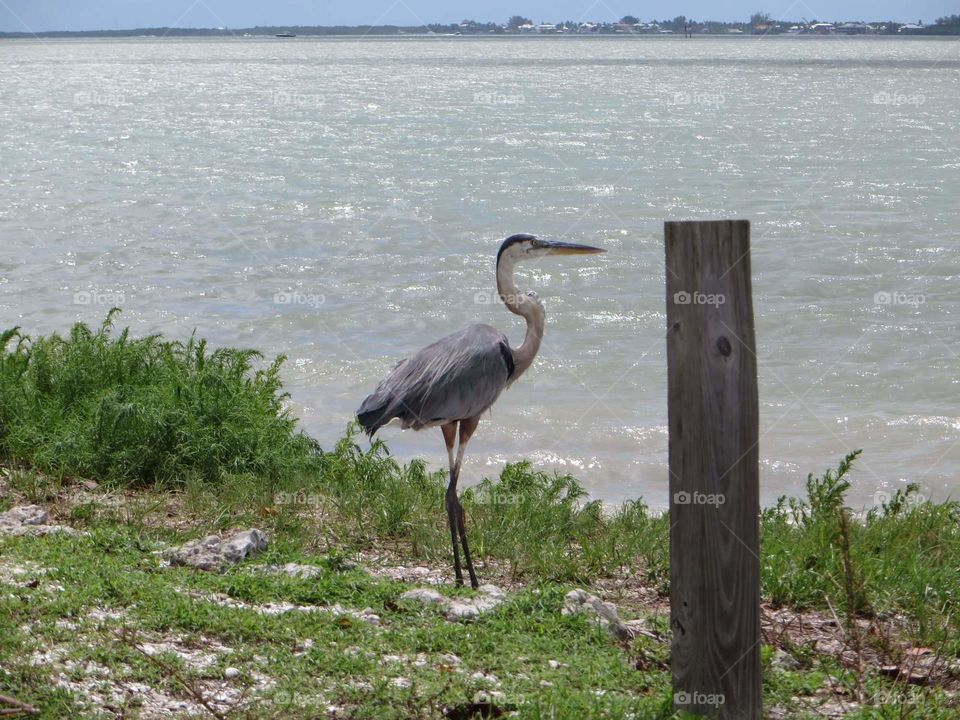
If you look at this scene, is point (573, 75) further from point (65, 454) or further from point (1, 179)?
point (65, 454)

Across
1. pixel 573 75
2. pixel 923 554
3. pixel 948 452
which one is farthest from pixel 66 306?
pixel 573 75

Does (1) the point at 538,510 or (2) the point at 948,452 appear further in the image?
(2) the point at 948,452

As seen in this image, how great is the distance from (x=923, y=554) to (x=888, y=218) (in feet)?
46.0

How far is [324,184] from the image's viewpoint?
937 inches

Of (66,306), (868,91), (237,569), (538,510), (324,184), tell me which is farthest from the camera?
(868,91)
